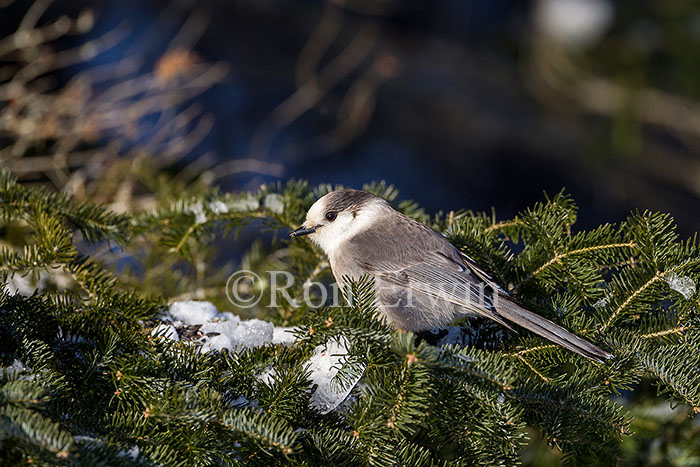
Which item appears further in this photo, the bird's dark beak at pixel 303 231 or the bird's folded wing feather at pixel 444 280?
the bird's dark beak at pixel 303 231

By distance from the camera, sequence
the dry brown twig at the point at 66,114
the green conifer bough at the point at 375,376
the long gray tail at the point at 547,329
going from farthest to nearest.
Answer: the dry brown twig at the point at 66,114
the long gray tail at the point at 547,329
the green conifer bough at the point at 375,376

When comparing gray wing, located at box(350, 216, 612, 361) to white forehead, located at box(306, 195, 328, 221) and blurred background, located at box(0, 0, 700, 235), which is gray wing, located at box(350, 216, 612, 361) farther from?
blurred background, located at box(0, 0, 700, 235)

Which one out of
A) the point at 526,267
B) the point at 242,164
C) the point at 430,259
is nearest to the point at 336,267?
the point at 430,259

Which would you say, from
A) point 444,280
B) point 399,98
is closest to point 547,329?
point 444,280

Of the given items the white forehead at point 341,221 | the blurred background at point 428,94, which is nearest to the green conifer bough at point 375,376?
the white forehead at point 341,221

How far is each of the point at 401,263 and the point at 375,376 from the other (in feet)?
2.05

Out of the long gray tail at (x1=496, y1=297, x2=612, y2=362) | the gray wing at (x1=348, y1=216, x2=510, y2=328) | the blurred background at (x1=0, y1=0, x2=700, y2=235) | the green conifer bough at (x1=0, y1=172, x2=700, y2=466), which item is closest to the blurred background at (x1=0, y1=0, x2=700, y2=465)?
the blurred background at (x1=0, y1=0, x2=700, y2=235)

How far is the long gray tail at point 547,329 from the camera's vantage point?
1.24 metres

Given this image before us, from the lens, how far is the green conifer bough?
1013 mm

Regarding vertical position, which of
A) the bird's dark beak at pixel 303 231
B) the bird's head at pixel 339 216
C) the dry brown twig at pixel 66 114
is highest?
the bird's head at pixel 339 216

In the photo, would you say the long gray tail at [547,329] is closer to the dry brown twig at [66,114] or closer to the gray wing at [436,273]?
A: the gray wing at [436,273]

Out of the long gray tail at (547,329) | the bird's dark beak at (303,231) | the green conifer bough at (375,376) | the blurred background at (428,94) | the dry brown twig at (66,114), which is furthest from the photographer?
the blurred background at (428,94)

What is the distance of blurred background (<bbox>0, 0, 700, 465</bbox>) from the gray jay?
101 cm

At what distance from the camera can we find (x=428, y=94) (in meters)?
5.05
